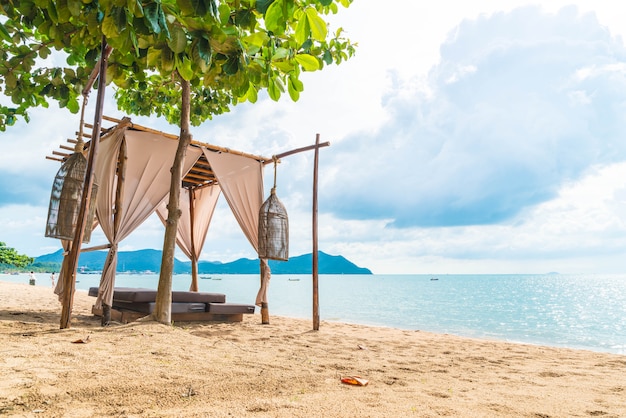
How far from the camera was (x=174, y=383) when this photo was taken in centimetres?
231

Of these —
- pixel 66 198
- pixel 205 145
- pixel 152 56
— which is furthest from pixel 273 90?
pixel 205 145

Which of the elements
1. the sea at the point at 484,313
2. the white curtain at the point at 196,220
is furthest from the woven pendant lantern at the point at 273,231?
the sea at the point at 484,313

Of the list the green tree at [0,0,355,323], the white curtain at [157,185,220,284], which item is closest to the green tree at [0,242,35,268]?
the white curtain at [157,185,220,284]

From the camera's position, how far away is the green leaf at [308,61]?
5.83 feet

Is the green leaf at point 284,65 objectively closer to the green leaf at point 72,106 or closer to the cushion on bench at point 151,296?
the green leaf at point 72,106

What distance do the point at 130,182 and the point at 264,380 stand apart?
430 cm

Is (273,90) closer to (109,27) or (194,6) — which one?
(194,6)

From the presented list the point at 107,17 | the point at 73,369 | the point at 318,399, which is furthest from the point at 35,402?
the point at 107,17

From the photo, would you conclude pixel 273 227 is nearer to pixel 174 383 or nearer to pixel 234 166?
pixel 234 166

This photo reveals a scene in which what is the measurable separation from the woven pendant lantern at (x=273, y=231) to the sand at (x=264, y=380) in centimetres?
200

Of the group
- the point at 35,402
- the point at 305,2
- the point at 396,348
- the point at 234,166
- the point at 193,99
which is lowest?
the point at 396,348

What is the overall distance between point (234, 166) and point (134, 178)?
1.60 metres

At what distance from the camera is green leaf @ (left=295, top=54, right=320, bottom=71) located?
1.78 meters

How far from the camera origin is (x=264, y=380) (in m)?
2.55
